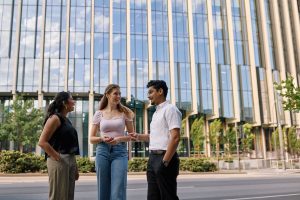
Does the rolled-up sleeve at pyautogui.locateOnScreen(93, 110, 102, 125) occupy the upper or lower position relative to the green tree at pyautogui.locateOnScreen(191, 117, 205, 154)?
lower

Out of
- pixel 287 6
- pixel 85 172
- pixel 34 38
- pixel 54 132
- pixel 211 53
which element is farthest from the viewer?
pixel 287 6

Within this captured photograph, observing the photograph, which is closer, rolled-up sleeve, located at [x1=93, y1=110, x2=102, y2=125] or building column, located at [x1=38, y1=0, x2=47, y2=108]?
rolled-up sleeve, located at [x1=93, y1=110, x2=102, y2=125]

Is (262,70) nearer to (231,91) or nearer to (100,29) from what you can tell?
(231,91)

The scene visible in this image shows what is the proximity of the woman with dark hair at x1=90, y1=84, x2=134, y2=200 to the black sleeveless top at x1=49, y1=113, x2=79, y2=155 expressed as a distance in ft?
0.99

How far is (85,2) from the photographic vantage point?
4288cm

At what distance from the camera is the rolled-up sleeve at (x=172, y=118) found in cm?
389

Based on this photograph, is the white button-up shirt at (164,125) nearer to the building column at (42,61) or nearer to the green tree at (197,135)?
the green tree at (197,135)

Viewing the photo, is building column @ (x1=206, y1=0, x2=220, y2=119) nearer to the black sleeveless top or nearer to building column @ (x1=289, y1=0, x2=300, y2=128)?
building column @ (x1=289, y1=0, x2=300, y2=128)

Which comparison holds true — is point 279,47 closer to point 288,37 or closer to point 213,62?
point 288,37

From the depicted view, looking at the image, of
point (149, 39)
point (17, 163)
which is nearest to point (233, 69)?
point (149, 39)

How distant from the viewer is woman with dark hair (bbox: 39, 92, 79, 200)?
4020 millimetres

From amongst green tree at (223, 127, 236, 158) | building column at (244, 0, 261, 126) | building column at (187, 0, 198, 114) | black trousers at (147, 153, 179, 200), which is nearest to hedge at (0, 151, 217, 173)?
green tree at (223, 127, 236, 158)

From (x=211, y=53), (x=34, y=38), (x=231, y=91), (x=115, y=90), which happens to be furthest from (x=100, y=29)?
(x=115, y=90)

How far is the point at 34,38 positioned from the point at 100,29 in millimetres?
8355
